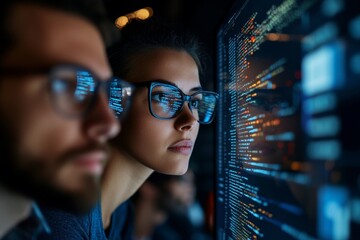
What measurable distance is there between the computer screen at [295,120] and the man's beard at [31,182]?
1.18ft

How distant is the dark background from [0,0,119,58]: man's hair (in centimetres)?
41

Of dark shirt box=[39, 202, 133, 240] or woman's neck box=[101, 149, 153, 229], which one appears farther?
woman's neck box=[101, 149, 153, 229]

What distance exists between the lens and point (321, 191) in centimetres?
54

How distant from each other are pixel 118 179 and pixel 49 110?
64 centimetres

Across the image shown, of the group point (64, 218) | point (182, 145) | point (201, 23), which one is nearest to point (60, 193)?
point (64, 218)

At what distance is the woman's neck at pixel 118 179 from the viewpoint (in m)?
1.18

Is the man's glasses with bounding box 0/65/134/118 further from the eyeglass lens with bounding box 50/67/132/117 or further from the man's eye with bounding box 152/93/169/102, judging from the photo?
the man's eye with bounding box 152/93/169/102

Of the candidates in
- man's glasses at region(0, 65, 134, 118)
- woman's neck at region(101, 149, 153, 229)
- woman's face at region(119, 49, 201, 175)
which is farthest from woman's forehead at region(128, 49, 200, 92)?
man's glasses at region(0, 65, 134, 118)

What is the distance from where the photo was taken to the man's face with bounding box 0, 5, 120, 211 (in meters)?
0.59

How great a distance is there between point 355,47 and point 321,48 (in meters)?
0.06

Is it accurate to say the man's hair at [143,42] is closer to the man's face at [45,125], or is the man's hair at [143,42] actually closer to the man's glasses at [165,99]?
the man's glasses at [165,99]

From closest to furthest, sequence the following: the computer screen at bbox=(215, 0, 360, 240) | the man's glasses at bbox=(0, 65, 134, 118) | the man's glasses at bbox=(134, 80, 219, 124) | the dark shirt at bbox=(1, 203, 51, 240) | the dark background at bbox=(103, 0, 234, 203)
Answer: the computer screen at bbox=(215, 0, 360, 240) → the man's glasses at bbox=(0, 65, 134, 118) → the dark shirt at bbox=(1, 203, 51, 240) → the man's glasses at bbox=(134, 80, 219, 124) → the dark background at bbox=(103, 0, 234, 203)

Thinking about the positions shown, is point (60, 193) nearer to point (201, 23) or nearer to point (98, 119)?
point (98, 119)

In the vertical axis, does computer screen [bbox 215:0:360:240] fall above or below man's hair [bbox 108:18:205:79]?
below
